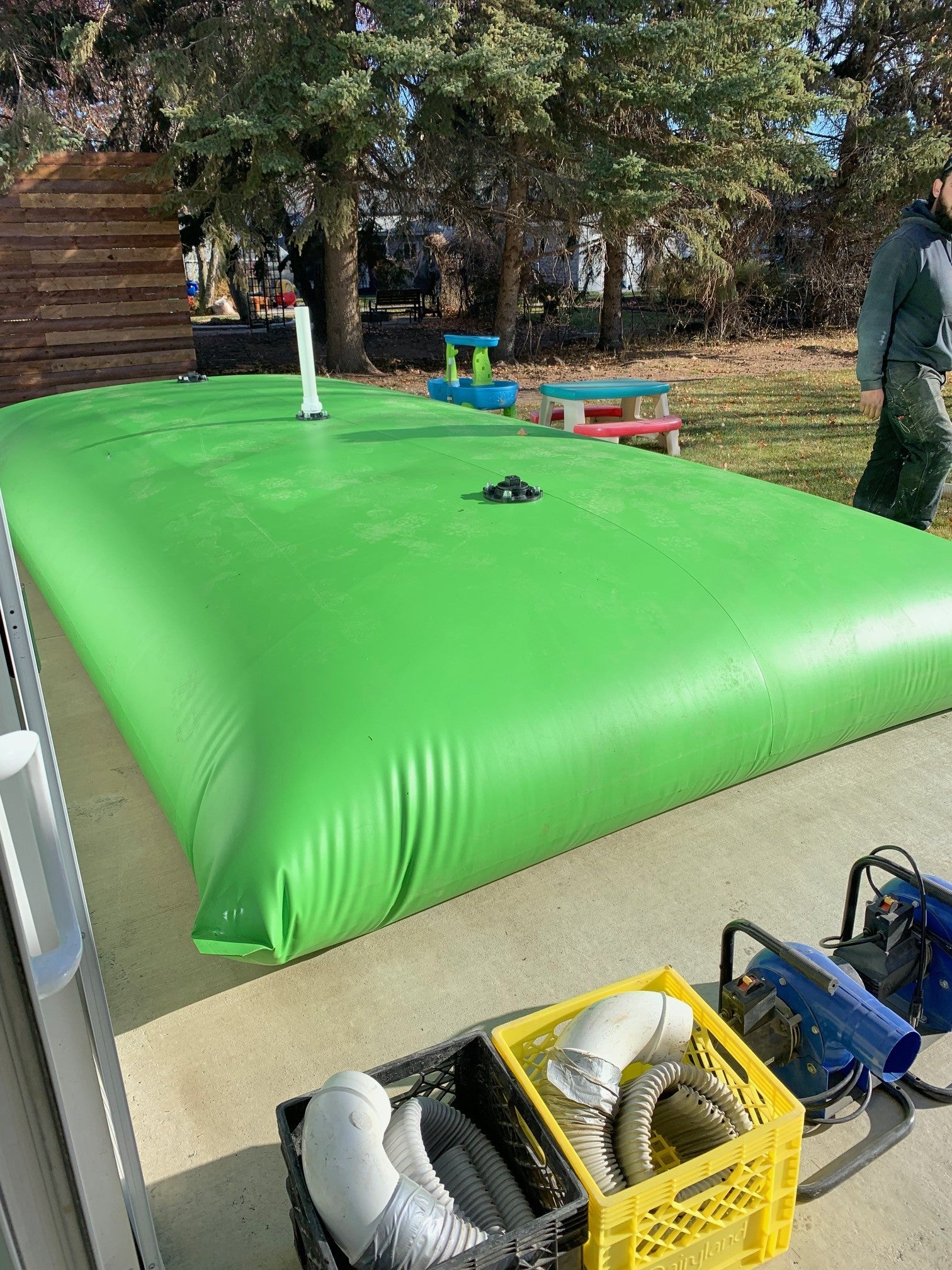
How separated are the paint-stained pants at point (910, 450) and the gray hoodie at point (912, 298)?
81 mm

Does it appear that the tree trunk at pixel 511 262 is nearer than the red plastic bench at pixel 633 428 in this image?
No

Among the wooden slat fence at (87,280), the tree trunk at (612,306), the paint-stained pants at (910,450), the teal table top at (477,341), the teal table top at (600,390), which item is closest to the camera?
the paint-stained pants at (910,450)

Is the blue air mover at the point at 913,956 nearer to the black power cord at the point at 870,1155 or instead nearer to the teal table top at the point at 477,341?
the black power cord at the point at 870,1155

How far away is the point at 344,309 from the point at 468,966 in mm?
10801

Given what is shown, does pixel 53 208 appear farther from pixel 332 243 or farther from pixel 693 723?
pixel 693 723

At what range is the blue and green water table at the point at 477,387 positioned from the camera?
23.0 feet

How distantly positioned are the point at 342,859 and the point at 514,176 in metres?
11.1

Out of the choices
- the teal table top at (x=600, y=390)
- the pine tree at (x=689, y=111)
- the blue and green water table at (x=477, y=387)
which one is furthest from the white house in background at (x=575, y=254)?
the teal table top at (x=600, y=390)

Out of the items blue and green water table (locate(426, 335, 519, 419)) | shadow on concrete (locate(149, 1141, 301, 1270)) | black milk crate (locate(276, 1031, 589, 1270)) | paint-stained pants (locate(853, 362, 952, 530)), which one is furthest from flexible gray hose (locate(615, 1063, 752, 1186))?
blue and green water table (locate(426, 335, 519, 419))

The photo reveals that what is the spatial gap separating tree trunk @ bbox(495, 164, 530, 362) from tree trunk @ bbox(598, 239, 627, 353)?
Answer: 1.58 m

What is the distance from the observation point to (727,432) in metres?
7.95

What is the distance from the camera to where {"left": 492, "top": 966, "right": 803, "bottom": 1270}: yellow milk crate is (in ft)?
4.26

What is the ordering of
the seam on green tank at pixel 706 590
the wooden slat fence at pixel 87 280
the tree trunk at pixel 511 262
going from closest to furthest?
the seam on green tank at pixel 706 590 → the wooden slat fence at pixel 87 280 → the tree trunk at pixel 511 262

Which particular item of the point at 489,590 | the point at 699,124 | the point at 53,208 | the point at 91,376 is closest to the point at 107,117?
the point at 53,208
